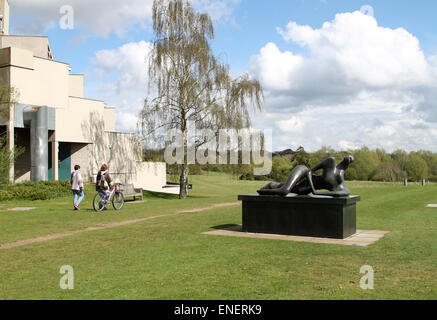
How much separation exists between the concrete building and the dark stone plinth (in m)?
17.4

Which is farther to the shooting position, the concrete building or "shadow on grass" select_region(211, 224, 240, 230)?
the concrete building

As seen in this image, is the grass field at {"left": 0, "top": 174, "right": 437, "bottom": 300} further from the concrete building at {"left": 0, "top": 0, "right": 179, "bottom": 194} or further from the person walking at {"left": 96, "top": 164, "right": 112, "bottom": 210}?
the concrete building at {"left": 0, "top": 0, "right": 179, "bottom": 194}

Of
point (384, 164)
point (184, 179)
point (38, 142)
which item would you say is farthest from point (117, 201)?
point (384, 164)

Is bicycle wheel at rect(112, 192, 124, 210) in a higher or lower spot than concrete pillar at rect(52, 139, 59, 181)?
lower

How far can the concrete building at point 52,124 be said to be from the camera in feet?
87.7

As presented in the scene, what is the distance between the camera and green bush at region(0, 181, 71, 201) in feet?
71.2

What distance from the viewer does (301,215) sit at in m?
9.68

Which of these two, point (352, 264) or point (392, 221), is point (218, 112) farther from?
point (352, 264)

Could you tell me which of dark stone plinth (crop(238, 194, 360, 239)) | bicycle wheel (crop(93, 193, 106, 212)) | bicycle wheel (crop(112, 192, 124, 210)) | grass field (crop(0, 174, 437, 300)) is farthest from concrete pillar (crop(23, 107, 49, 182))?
dark stone plinth (crop(238, 194, 360, 239))

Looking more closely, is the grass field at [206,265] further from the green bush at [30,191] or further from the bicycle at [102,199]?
the green bush at [30,191]

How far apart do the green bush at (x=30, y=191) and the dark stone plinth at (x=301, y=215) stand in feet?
50.1

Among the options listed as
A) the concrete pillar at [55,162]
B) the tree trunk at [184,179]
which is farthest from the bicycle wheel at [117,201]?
the concrete pillar at [55,162]

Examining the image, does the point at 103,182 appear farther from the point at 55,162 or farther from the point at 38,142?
the point at 55,162

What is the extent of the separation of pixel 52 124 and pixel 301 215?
75.9 feet
